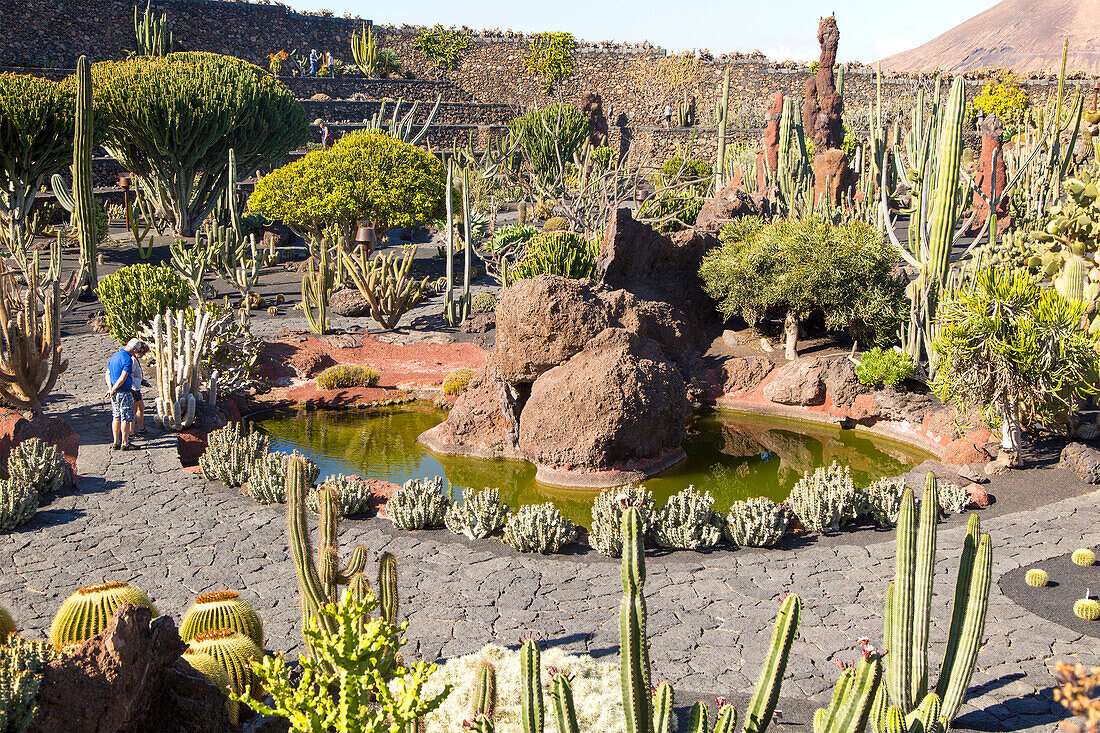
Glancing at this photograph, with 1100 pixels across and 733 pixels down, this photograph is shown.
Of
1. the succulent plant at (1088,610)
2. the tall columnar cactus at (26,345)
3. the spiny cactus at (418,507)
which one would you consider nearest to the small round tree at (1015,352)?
the succulent plant at (1088,610)

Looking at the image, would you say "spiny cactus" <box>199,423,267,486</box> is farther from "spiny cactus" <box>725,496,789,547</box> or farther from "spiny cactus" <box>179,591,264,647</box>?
"spiny cactus" <box>725,496,789,547</box>

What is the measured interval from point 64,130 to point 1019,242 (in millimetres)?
20644

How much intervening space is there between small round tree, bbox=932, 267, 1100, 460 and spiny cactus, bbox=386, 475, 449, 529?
584 centimetres

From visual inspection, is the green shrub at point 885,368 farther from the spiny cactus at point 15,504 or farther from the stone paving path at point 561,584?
the spiny cactus at point 15,504

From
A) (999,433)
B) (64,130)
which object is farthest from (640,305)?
(64,130)

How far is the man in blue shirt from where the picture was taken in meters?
10.7

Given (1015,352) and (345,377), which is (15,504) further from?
(1015,352)

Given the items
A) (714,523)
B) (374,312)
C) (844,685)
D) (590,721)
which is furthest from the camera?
(374,312)

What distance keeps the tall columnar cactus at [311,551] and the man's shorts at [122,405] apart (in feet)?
20.2

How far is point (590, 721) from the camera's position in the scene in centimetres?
584

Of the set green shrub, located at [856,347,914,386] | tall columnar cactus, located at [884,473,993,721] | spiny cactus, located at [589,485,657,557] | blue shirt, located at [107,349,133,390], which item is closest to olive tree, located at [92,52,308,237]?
blue shirt, located at [107,349,133,390]

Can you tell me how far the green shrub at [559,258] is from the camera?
16125mm

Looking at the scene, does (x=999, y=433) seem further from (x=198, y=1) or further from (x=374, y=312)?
(x=198, y=1)

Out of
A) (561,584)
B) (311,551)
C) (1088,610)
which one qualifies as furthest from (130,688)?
(1088,610)
